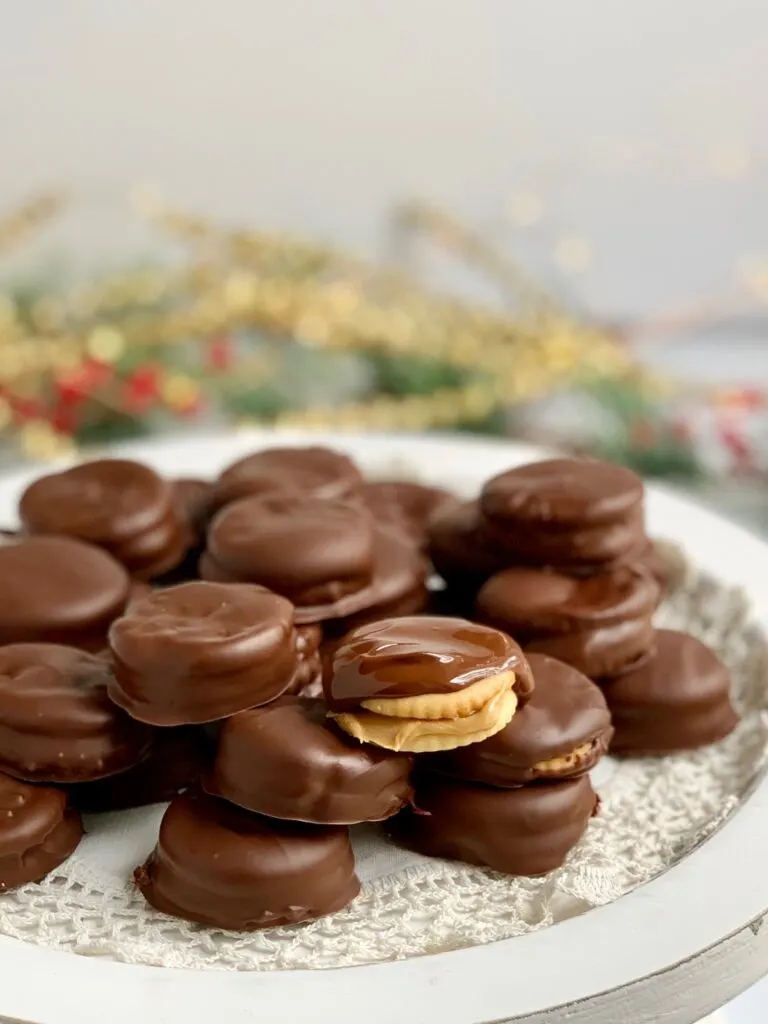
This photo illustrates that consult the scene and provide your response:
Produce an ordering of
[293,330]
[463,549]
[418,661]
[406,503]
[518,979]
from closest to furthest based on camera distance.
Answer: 1. [518,979]
2. [418,661]
3. [463,549]
4. [406,503]
5. [293,330]

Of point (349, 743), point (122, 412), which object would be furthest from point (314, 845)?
point (122, 412)

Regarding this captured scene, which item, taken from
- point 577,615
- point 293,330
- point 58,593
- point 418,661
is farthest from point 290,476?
point 293,330

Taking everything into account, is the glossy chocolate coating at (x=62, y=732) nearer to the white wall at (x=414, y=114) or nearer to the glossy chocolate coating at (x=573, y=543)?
the glossy chocolate coating at (x=573, y=543)

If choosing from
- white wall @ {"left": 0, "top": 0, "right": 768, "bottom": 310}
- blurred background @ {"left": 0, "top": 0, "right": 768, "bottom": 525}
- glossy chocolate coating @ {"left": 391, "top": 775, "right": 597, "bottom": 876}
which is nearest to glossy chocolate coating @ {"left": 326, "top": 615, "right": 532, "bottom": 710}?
glossy chocolate coating @ {"left": 391, "top": 775, "right": 597, "bottom": 876}

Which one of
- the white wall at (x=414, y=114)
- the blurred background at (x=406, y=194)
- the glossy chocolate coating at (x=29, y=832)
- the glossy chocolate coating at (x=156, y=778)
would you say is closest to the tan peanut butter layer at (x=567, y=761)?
the glossy chocolate coating at (x=156, y=778)

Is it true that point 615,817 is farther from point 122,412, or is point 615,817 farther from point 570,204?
point 570,204

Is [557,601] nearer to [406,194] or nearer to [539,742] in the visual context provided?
[539,742]
